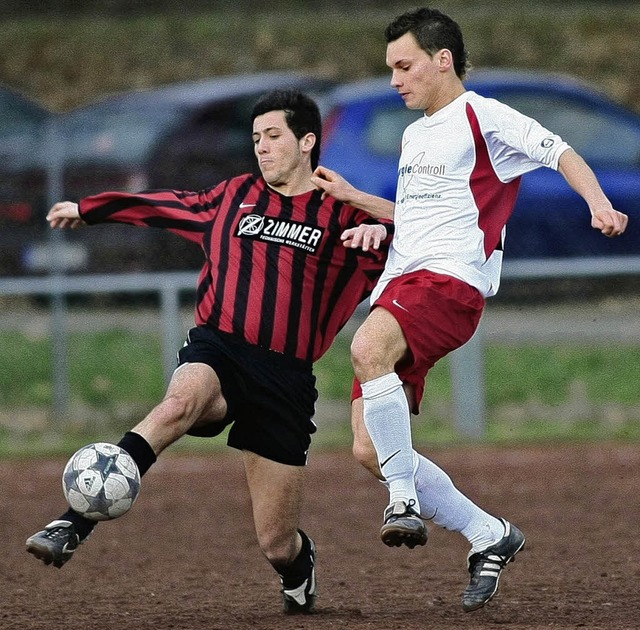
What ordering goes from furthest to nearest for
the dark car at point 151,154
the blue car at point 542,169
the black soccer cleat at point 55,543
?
the dark car at point 151,154
the blue car at point 542,169
the black soccer cleat at point 55,543

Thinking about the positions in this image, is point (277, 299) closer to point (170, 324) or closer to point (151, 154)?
point (170, 324)

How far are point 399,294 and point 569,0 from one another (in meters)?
15.3

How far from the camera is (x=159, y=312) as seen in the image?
1133cm

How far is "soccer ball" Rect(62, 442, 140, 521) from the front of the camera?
5.09m

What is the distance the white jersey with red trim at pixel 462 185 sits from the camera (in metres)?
5.44

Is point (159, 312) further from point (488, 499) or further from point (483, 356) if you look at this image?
point (488, 499)

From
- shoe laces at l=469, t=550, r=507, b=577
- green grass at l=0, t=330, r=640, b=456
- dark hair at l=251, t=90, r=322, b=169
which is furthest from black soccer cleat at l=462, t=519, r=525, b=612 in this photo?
green grass at l=0, t=330, r=640, b=456

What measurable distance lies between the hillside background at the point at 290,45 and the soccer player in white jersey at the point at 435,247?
42.0 feet

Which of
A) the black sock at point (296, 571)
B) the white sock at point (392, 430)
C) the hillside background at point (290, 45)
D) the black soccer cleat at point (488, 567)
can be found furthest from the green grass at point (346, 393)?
the hillside background at point (290, 45)

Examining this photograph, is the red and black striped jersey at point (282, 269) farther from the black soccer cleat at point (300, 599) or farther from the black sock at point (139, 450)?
the black soccer cleat at point (300, 599)

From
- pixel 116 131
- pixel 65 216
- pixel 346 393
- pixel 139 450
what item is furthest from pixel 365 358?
pixel 116 131

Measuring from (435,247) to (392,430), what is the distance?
0.69 meters

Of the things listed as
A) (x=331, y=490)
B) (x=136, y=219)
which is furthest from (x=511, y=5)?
(x=136, y=219)

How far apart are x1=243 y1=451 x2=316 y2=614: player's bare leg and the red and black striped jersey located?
0.47 metres
